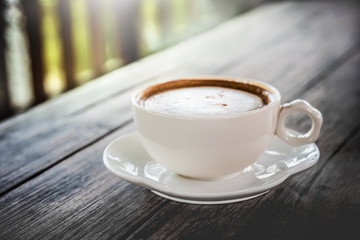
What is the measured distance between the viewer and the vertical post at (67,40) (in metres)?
1.83

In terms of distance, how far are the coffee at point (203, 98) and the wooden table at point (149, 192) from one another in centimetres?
11

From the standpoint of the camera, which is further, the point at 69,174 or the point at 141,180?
the point at 69,174

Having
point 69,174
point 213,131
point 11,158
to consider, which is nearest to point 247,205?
point 213,131

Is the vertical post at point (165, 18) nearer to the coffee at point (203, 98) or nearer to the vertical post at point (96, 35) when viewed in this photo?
the vertical post at point (96, 35)

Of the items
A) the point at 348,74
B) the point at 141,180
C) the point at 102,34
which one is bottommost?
the point at 102,34

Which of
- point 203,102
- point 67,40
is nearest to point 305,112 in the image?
point 203,102

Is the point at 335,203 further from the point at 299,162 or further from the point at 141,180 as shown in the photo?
the point at 141,180

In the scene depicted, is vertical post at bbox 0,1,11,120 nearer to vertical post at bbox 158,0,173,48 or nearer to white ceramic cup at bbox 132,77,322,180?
vertical post at bbox 158,0,173,48

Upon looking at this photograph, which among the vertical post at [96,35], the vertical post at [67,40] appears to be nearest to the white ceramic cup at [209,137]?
the vertical post at [67,40]

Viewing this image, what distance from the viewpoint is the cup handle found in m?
0.60

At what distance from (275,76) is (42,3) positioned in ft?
3.30

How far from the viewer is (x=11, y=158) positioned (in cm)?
73

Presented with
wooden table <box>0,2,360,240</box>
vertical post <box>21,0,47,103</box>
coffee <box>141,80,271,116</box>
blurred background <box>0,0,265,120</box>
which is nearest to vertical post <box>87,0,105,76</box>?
blurred background <box>0,0,265,120</box>

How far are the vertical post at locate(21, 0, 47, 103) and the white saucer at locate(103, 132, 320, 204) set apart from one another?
117 centimetres
